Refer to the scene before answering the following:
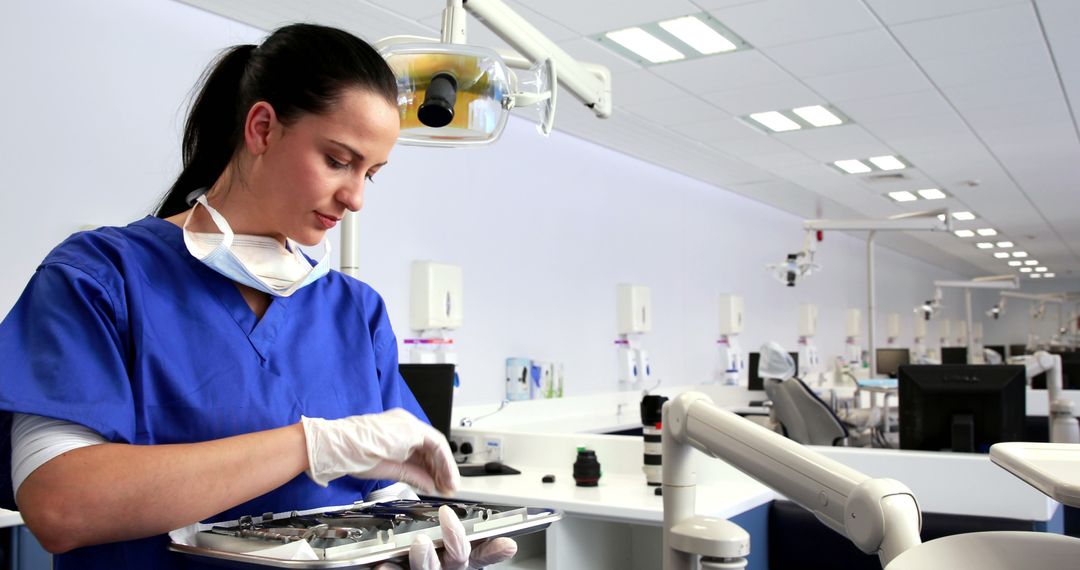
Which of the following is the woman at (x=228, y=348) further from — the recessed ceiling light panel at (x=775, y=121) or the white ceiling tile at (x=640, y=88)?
the recessed ceiling light panel at (x=775, y=121)

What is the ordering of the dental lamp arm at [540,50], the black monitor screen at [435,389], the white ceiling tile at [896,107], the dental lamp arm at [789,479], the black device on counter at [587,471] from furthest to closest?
the white ceiling tile at [896,107] < the black monitor screen at [435,389] < the black device on counter at [587,471] < the dental lamp arm at [540,50] < the dental lamp arm at [789,479]

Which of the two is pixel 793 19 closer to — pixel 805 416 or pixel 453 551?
pixel 805 416

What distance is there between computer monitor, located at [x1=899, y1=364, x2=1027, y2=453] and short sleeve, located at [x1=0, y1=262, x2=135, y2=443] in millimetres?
2819

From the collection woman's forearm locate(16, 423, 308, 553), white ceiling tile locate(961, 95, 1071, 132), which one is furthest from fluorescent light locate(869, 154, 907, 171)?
woman's forearm locate(16, 423, 308, 553)

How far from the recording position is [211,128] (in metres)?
1.28

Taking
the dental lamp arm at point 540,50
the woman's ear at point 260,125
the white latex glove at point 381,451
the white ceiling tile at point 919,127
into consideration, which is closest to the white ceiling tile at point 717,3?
the dental lamp arm at point 540,50

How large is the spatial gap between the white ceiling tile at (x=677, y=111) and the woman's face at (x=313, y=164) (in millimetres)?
3927

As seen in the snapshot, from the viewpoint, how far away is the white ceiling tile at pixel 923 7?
Answer: 3.57m

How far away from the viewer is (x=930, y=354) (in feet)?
44.8

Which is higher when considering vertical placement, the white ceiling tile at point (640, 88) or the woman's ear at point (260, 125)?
the white ceiling tile at point (640, 88)

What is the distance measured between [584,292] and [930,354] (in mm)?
9655

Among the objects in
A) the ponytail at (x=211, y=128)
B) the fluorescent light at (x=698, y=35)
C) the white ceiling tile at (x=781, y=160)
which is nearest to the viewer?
the ponytail at (x=211, y=128)

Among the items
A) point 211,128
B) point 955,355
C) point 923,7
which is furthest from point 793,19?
point 955,355

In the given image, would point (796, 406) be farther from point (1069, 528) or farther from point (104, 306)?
point (104, 306)
